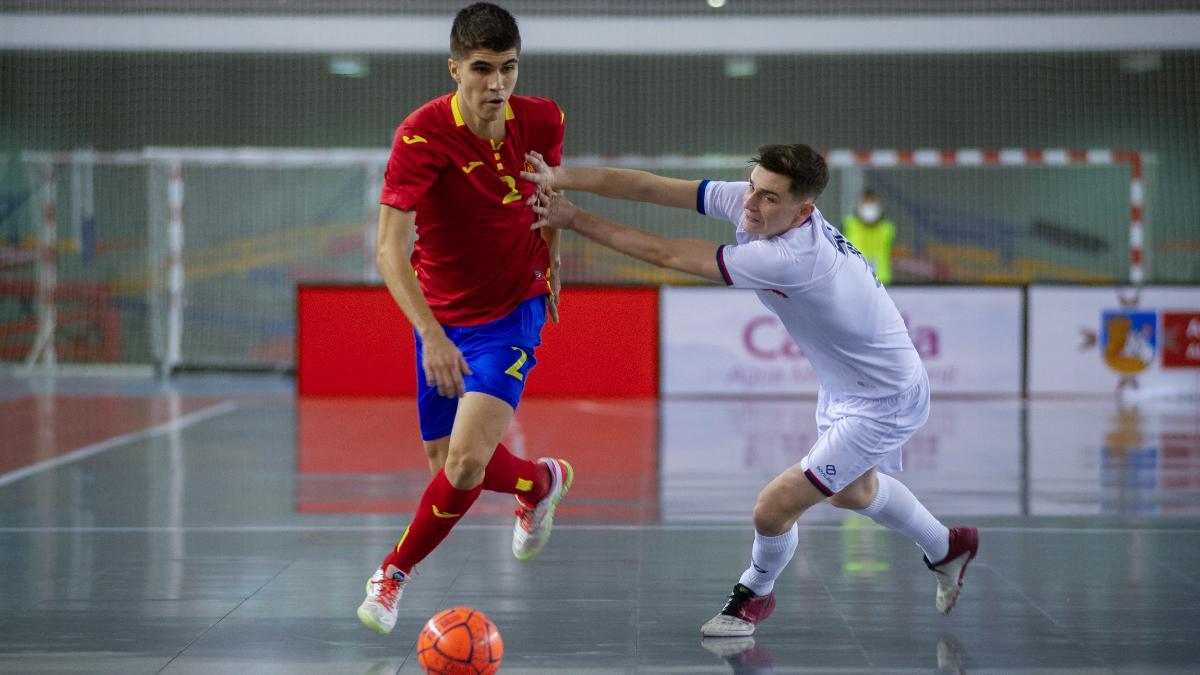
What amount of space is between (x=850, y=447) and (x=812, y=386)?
28.4ft

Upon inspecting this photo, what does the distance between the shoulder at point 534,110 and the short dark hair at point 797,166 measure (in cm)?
85

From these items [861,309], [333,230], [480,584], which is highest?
[333,230]

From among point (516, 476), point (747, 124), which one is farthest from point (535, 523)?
point (747, 124)

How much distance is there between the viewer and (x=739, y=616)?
4.15m

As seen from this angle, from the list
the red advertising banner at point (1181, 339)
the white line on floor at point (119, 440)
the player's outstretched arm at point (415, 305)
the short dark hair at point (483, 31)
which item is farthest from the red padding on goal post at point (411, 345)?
the player's outstretched arm at point (415, 305)

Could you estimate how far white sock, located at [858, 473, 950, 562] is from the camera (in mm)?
4262

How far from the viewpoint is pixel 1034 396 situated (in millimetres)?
12578

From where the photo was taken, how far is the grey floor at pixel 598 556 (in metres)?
3.96

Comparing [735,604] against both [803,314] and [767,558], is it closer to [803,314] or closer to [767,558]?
[767,558]

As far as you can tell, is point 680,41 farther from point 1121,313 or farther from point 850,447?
point 850,447

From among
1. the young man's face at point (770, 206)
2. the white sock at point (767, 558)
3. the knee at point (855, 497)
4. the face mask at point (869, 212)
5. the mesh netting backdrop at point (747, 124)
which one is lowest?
the white sock at point (767, 558)

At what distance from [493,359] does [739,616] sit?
1162 mm

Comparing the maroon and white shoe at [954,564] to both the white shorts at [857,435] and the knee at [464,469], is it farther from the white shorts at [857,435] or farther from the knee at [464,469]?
the knee at [464,469]

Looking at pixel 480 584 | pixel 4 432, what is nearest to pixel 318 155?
pixel 4 432
